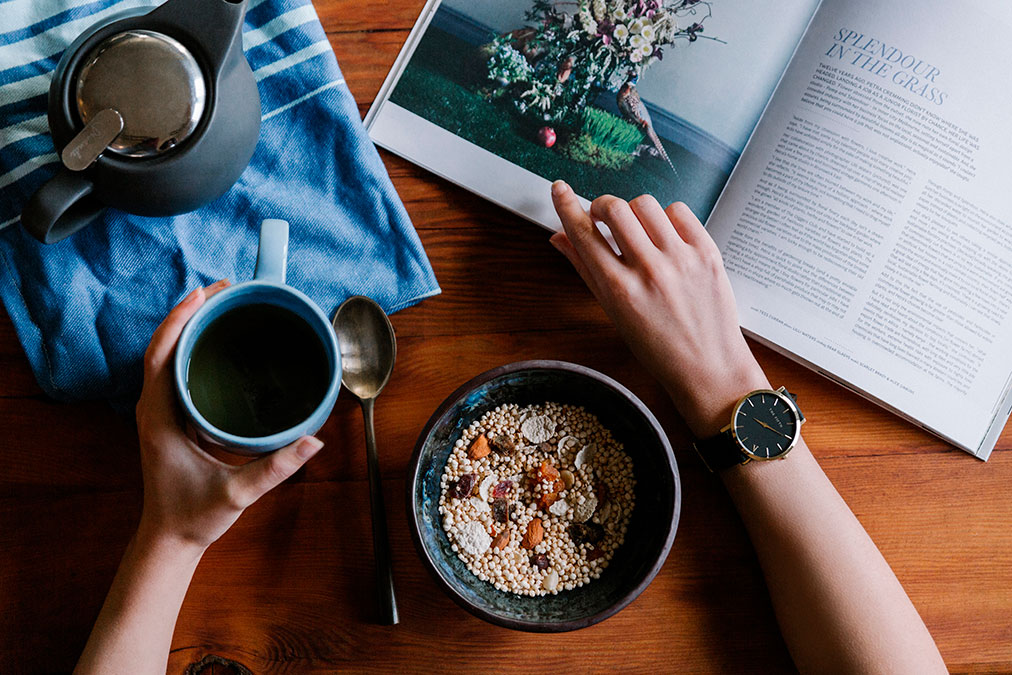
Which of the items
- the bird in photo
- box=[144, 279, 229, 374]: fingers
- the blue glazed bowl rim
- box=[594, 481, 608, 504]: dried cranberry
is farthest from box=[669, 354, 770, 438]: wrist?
box=[144, 279, 229, 374]: fingers

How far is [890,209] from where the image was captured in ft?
2.33

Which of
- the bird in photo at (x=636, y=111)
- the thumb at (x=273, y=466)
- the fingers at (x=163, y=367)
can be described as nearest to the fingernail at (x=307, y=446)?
the thumb at (x=273, y=466)

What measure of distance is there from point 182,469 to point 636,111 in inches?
21.2

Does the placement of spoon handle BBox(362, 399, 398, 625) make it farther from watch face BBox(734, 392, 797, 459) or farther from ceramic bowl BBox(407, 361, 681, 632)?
watch face BBox(734, 392, 797, 459)

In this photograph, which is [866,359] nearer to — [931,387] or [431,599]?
[931,387]

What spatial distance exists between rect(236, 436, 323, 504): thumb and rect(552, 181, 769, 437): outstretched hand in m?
0.31

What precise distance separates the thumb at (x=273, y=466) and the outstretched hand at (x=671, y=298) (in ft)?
1.01

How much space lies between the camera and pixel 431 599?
2.29ft

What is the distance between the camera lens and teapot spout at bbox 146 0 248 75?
0.54 meters

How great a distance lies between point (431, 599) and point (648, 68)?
57 cm

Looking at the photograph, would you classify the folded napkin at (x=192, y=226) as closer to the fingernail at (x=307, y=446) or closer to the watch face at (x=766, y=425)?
the fingernail at (x=307, y=446)

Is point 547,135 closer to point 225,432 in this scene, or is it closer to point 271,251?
point 271,251

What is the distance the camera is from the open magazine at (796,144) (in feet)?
2.31

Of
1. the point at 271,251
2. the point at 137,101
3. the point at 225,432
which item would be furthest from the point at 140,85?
the point at 225,432
